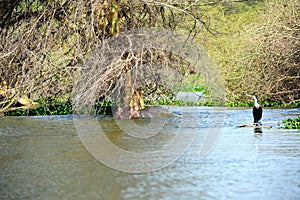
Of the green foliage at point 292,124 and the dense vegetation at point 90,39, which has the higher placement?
the dense vegetation at point 90,39

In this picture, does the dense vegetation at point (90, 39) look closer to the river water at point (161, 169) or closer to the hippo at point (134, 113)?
the hippo at point (134, 113)

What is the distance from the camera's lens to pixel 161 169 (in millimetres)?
10523

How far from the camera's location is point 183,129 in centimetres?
1631

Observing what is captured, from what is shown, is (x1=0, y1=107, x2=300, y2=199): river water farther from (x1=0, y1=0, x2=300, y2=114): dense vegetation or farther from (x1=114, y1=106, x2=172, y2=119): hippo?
(x1=114, y1=106, x2=172, y2=119): hippo

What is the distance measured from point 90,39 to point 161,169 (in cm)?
838

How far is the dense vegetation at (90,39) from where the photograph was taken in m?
17.8

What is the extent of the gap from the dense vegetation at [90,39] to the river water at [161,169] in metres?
2.00

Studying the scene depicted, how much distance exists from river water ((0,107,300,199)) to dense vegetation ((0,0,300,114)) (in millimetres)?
1997

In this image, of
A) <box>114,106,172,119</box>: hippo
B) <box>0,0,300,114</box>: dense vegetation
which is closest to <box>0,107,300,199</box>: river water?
<box>0,0,300,114</box>: dense vegetation

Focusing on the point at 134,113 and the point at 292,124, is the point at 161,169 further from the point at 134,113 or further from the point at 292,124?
the point at 134,113

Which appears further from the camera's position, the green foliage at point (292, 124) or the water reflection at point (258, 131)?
the green foliage at point (292, 124)

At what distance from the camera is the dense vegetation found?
17.8 metres

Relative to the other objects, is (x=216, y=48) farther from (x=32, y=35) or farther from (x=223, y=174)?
(x=223, y=174)

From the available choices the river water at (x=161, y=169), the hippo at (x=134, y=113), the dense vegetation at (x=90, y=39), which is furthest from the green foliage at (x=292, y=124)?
the hippo at (x=134, y=113)
